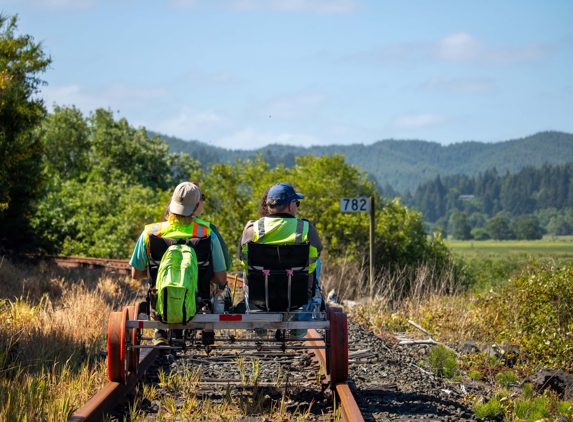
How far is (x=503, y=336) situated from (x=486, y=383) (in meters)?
2.42

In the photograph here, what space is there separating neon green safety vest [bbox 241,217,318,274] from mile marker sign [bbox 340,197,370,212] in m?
8.64

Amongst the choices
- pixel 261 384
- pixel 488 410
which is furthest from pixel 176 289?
pixel 488 410

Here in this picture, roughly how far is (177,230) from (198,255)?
292mm

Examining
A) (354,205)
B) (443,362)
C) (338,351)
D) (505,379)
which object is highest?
(354,205)

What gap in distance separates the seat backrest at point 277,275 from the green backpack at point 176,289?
1.90 ft

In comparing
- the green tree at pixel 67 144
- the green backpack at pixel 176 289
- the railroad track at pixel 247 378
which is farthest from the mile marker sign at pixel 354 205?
the green tree at pixel 67 144

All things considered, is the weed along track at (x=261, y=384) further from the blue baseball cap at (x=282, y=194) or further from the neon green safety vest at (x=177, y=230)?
the blue baseball cap at (x=282, y=194)

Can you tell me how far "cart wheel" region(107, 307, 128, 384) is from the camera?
245 inches

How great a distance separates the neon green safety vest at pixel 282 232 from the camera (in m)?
6.33

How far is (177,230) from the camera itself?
6.30m

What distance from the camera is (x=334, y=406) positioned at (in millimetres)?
5859

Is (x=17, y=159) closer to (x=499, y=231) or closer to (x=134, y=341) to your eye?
(x=134, y=341)

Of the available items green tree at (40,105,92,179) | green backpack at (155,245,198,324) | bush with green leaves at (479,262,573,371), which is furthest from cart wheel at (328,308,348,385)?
green tree at (40,105,92,179)

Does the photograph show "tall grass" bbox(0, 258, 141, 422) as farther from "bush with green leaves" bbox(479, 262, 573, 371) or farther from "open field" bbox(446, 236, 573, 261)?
"open field" bbox(446, 236, 573, 261)
